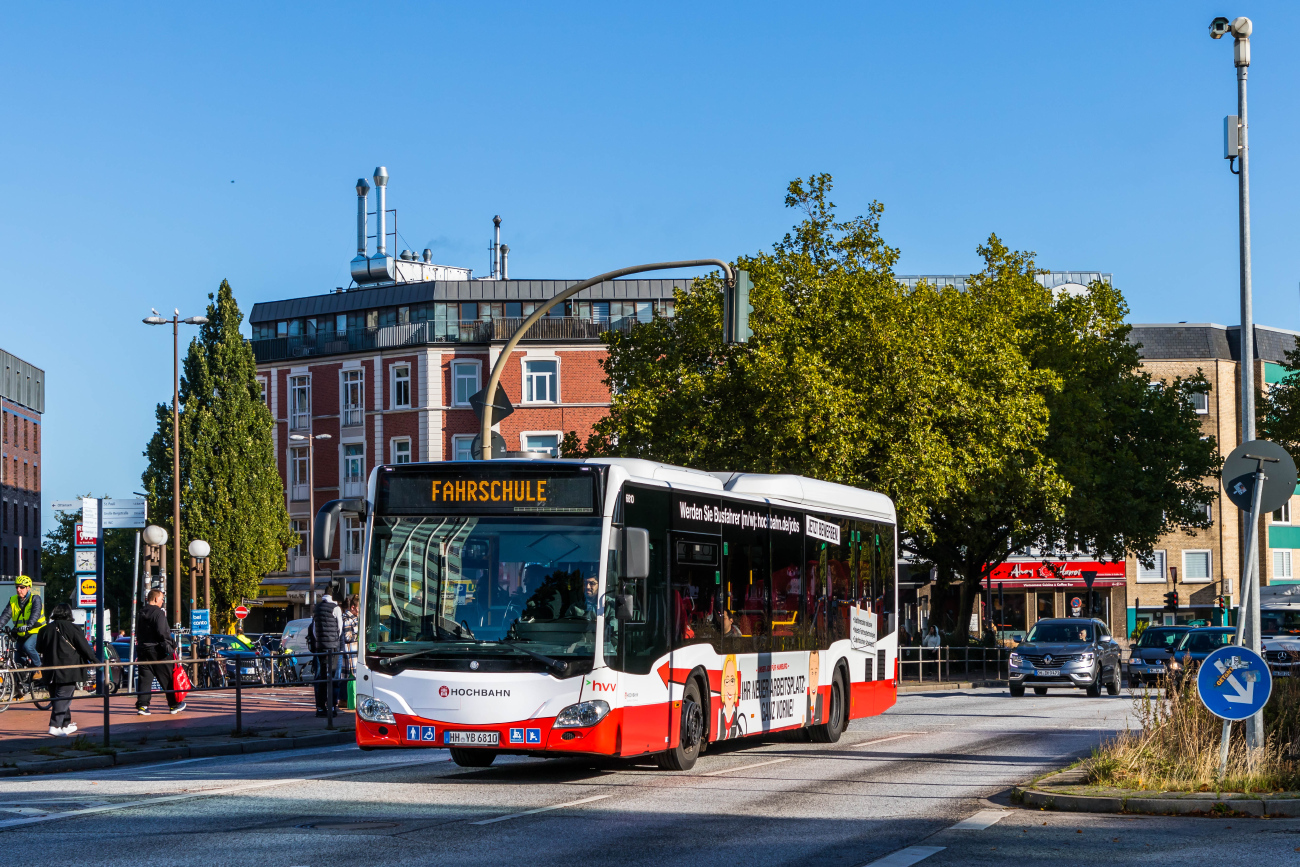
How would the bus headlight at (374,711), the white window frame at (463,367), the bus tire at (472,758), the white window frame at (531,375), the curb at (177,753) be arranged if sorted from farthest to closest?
the white window frame at (463,367), the white window frame at (531,375), the curb at (177,753), the bus tire at (472,758), the bus headlight at (374,711)

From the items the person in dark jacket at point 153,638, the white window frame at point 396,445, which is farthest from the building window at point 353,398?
the person in dark jacket at point 153,638

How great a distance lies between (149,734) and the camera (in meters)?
19.7

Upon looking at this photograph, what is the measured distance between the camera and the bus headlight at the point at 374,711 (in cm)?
1403

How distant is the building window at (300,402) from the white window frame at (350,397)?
1.76 metres

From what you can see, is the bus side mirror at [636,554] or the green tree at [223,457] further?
the green tree at [223,457]

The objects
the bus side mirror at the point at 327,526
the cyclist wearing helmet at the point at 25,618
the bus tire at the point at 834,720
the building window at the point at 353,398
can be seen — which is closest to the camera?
the bus side mirror at the point at 327,526

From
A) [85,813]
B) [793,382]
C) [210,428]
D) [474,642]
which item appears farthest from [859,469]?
[210,428]

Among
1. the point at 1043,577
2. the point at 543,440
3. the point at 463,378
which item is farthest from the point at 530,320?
the point at 1043,577

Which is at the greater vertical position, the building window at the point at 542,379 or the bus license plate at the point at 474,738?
A: the building window at the point at 542,379

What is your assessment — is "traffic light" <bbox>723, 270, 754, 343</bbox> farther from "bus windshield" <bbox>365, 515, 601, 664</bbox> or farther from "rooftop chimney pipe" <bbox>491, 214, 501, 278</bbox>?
"rooftop chimney pipe" <bbox>491, 214, 501, 278</bbox>

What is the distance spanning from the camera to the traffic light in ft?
68.4

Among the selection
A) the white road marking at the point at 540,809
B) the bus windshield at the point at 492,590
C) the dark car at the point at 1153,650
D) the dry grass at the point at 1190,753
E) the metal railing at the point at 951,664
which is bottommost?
the metal railing at the point at 951,664

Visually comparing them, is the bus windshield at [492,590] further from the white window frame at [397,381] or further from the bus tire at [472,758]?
the white window frame at [397,381]

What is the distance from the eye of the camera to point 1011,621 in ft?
253
